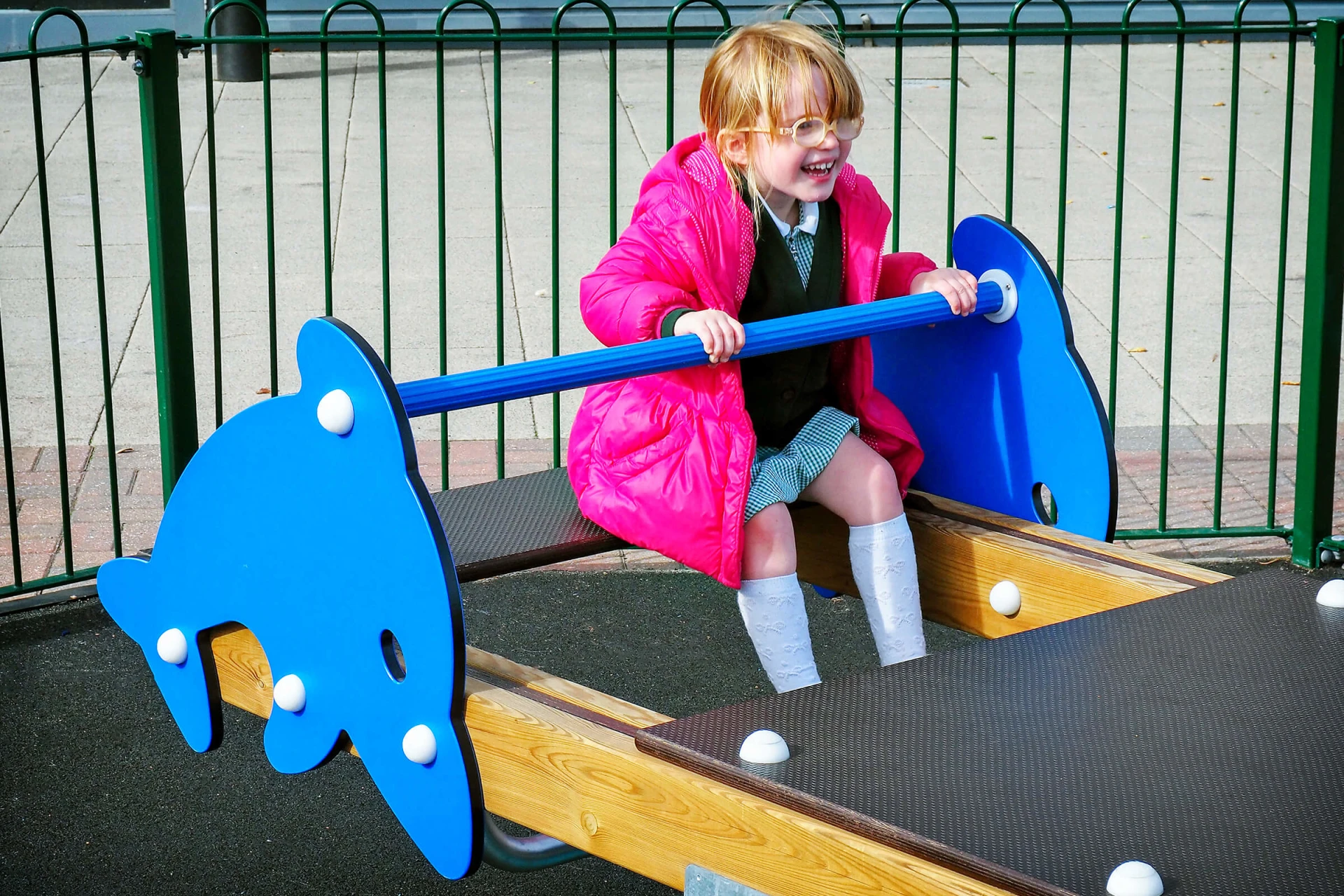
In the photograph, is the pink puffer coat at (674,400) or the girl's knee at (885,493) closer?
the pink puffer coat at (674,400)

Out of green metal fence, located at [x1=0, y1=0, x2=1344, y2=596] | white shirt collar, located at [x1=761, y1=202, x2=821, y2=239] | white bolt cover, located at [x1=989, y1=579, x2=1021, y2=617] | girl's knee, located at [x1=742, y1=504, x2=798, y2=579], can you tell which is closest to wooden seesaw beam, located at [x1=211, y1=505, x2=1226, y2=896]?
white bolt cover, located at [x1=989, y1=579, x2=1021, y2=617]

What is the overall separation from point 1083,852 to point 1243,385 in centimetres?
443

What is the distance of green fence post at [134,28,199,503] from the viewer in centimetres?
406

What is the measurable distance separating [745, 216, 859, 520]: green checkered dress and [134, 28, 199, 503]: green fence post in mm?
1717

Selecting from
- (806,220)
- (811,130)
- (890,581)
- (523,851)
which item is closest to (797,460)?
(890,581)

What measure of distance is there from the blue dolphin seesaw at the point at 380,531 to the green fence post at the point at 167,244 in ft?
4.46

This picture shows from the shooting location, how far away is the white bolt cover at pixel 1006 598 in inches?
122

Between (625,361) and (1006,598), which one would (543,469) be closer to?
(1006,598)

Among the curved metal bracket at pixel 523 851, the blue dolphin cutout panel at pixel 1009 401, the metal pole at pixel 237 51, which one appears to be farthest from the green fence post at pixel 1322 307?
the metal pole at pixel 237 51

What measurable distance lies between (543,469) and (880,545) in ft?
7.54

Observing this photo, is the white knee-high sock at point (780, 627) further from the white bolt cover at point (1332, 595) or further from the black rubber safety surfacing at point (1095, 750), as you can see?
the white bolt cover at point (1332, 595)

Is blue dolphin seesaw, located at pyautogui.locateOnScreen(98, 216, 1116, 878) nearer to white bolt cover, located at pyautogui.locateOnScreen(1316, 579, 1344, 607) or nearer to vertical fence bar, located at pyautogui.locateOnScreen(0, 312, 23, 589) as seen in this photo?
white bolt cover, located at pyautogui.locateOnScreen(1316, 579, 1344, 607)

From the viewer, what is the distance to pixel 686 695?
3996 mm

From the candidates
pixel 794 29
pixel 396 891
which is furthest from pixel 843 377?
pixel 396 891
